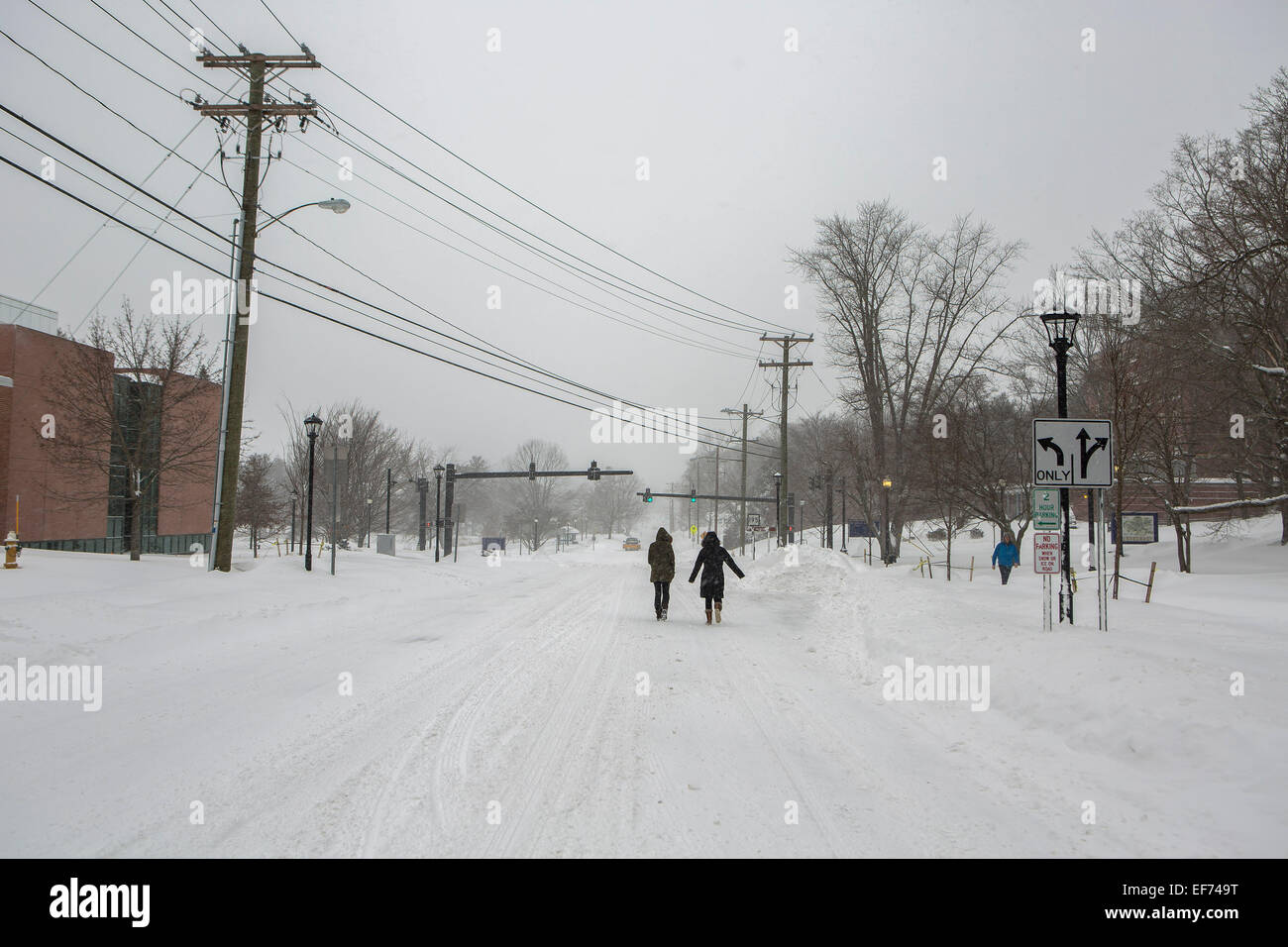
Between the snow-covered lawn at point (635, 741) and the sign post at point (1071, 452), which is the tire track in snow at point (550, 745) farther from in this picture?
the sign post at point (1071, 452)

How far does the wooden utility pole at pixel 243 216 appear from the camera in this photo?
1553 centimetres

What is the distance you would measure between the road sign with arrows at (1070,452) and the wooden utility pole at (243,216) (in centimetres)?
1535

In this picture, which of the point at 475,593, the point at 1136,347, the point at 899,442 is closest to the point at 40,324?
the point at 475,593

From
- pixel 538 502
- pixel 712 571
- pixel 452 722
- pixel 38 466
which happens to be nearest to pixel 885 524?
pixel 712 571

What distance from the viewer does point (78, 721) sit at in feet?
20.3

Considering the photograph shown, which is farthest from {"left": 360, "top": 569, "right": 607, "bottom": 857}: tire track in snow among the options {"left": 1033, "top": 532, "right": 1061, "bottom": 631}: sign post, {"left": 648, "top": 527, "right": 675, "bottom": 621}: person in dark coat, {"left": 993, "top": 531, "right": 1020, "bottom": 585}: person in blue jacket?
{"left": 993, "top": 531, "right": 1020, "bottom": 585}: person in blue jacket

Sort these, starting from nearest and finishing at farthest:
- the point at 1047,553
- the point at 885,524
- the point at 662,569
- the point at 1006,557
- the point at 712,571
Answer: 1. the point at 1047,553
2. the point at 712,571
3. the point at 662,569
4. the point at 1006,557
5. the point at 885,524

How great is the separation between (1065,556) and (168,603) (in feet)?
46.1

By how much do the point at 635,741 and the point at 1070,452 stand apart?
6.81 m

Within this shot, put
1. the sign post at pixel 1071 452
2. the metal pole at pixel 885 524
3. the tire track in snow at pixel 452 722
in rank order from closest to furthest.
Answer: the tire track in snow at pixel 452 722 → the sign post at pixel 1071 452 → the metal pole at pixel 885 524

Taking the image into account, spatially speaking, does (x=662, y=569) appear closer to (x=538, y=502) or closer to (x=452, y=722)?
(x=452, y=722)

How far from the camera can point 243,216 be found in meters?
15.8

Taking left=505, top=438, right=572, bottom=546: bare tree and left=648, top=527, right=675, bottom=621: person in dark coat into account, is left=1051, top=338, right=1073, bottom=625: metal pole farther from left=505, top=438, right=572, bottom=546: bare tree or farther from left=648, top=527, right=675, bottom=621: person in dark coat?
left=505, top=438, right=572, bottom=546: bare tree

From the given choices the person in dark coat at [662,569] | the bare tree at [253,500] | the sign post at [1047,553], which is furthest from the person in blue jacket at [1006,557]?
the bare tree at [253,500]
